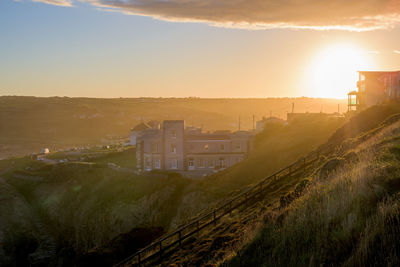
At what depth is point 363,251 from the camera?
22.5ft

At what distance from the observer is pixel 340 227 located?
8.15 metres

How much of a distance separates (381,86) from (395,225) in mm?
49576

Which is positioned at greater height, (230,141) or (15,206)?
(230,141)

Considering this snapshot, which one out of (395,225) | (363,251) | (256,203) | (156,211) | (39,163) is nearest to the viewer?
(363,251)

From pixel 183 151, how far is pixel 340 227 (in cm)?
4593

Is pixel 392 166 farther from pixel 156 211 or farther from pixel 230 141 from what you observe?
pixel 230 141

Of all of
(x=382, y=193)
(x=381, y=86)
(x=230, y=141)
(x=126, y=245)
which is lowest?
(x=126, y=245)

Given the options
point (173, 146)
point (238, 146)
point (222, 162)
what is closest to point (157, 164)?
point (173, 146)

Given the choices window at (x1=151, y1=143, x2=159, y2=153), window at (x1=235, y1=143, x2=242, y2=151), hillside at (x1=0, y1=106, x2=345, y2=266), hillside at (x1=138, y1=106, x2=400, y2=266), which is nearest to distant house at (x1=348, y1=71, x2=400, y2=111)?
hillside at (x1=0, y1=106, x2=345, y2=266)

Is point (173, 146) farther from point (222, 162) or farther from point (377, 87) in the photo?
point (377, 87)

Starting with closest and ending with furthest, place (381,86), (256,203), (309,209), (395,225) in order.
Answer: (395,225), (309,209), (256,203), (381,86)

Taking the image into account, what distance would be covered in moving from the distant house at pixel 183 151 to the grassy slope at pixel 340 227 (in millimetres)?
43047

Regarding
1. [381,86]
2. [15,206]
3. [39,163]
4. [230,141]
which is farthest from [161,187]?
[39,163]

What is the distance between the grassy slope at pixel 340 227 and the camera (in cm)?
705
